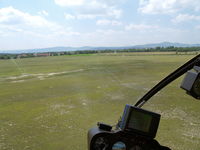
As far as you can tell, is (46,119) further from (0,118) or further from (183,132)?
(183,132)

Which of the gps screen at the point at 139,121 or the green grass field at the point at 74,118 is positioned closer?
the gps screen at the point at 139,121

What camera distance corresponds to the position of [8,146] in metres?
3.67

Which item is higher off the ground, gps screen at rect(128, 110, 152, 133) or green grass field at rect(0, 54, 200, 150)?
gps screen at rect(128, 110, 152, 133)

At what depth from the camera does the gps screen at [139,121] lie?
913mm

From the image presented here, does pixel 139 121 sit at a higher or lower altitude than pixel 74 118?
higher

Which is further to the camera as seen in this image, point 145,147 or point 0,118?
point 0,118

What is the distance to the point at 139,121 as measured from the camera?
0.92 metres

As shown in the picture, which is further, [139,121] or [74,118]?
[74,118]

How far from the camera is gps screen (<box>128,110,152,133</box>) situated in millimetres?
913

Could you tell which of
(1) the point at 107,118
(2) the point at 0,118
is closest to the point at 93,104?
(1) the point at 107,118

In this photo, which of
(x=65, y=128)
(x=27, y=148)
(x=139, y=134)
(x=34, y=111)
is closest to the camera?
(x=139, y=134)

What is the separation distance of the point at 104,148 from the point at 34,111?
5.53 m

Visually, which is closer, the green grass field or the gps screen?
the gps screen

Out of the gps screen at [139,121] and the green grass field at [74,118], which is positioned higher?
the gps screen at [139,121]
